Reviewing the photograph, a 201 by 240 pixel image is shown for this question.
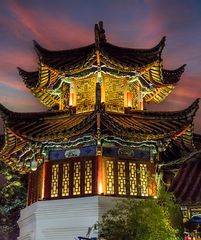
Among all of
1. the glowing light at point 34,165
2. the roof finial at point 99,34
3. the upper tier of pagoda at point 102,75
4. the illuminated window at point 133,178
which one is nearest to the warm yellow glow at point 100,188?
the illuminated window at point 133,178

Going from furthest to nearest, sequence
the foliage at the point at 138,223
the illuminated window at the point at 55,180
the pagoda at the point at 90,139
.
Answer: the illuminated window at the point at 55,180, the pagoda at the point at 90,139, the foliage at the point at 138,223

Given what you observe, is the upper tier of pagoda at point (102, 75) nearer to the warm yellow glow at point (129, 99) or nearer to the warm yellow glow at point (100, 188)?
the warm yellow glow at point (129, 99)

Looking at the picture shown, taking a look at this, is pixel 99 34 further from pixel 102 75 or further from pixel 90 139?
pixel 90 139

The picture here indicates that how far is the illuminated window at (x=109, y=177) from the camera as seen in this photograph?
554 inches

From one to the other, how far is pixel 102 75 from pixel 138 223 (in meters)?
6.95

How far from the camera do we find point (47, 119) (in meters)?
16.3

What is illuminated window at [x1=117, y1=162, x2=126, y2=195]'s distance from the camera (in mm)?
14172

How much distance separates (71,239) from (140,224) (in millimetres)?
3099

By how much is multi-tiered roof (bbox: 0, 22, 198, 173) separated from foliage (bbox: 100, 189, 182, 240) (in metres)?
2.84

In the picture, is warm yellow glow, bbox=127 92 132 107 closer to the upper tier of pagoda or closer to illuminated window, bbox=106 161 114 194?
the upper tier of pagoda

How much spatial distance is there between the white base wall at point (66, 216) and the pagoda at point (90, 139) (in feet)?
0.10

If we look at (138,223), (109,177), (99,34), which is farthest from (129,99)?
(138,223)

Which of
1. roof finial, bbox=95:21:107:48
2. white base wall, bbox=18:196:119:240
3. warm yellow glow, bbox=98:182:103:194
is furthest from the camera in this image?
roof finial, bbox=95:21:107:48

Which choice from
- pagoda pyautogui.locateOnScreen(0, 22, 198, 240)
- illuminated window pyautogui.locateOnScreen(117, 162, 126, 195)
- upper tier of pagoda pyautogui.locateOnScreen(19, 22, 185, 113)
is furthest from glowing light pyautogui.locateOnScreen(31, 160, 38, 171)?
illuminated window pyautogui.locateOnScreen(117, 162, 126, 195)
